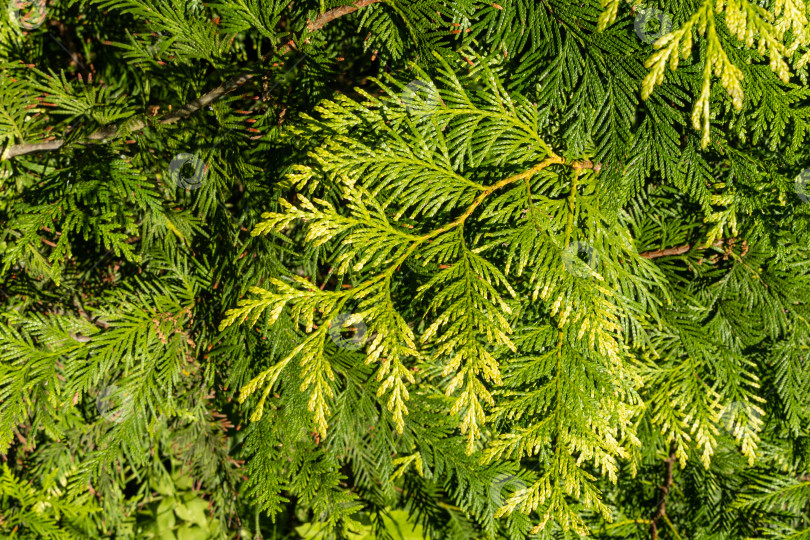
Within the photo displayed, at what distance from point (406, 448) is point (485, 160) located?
101cm

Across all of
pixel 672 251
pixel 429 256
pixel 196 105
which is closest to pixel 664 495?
pixel 672 251

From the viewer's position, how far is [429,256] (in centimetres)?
138

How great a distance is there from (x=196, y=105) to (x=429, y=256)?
3.12ft

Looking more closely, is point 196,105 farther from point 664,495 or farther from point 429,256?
point 664,495

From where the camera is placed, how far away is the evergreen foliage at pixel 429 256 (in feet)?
4.61

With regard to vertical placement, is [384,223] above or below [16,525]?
above

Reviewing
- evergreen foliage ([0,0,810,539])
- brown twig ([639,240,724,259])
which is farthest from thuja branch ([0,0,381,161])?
brown twig ([639,240,724,259])

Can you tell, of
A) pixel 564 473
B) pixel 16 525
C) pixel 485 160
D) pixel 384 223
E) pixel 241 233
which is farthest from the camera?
pixel 16 525

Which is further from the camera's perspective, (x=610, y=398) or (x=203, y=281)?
(x=203, y=281)

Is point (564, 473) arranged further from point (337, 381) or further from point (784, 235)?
point (784, 235)

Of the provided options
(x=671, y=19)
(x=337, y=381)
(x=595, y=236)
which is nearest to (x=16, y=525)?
(x=337, y=381)

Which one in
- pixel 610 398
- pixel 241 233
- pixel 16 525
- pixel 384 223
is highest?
pixel 384 223

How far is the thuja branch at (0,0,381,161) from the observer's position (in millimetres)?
1626

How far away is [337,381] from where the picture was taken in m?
1.83
